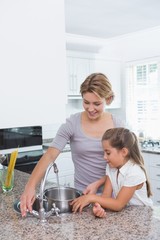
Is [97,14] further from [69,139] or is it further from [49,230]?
[49,230]

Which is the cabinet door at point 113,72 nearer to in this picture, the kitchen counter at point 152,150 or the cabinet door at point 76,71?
the cabinet door at point 76,71

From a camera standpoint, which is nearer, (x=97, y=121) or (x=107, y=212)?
(x=107, y=212)

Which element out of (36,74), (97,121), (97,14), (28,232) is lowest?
(28,232)

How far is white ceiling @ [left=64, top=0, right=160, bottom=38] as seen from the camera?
10.1ft

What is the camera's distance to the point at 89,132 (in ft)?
5.49

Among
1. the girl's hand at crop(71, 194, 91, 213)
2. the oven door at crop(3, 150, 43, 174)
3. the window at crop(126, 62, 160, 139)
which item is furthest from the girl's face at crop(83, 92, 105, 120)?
the window at crop(126, 62, 160, 139)

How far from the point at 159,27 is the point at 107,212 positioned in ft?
11.8

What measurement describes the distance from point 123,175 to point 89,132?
1.25ft

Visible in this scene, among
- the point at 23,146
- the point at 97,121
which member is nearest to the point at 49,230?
the point at 97,121

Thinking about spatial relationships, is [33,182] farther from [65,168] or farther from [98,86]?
[65,168]

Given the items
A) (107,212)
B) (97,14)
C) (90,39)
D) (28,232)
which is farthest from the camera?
(90,39)

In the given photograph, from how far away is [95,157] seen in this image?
66.0 inches

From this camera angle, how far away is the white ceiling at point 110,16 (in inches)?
121

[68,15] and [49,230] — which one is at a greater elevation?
[68,15]
